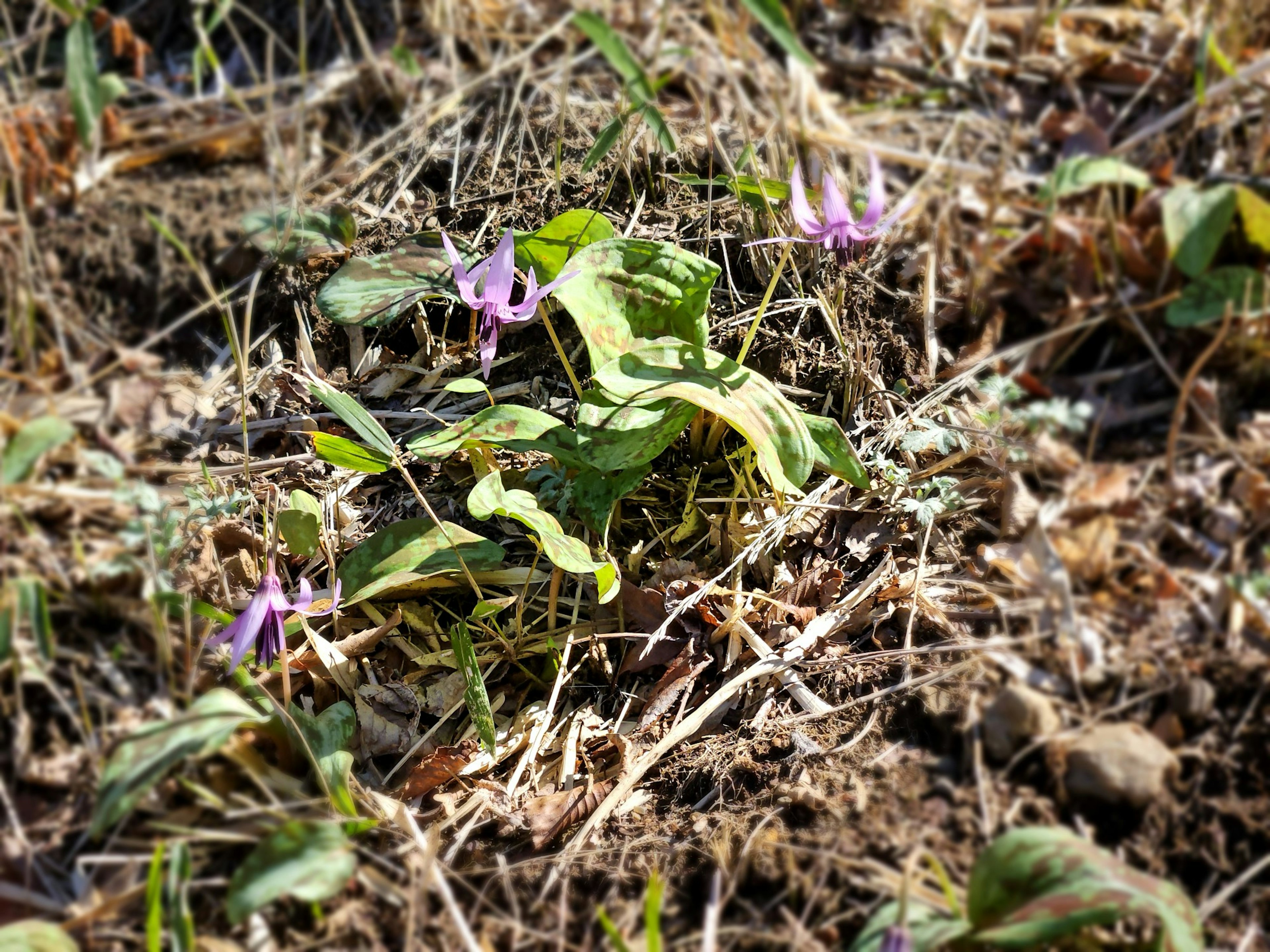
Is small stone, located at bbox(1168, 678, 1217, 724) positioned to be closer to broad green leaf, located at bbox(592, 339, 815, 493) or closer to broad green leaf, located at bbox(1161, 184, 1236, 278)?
broad green leaf, located at bbox(1161, 184, 1236, 278)

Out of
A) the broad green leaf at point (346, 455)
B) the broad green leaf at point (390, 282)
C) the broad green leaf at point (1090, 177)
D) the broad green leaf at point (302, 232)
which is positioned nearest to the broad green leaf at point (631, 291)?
the broad green leaf at point (390, 282)

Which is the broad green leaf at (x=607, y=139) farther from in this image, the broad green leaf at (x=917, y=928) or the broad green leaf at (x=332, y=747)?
the broad green leaf at (x=917, y=928)

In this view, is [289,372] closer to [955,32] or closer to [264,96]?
[264,96]

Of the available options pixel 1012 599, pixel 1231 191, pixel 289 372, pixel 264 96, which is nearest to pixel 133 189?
pixel 264 96

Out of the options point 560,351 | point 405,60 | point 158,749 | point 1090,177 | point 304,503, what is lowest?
point 304,503

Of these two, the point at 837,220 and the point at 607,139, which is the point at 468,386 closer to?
the point at 607,139

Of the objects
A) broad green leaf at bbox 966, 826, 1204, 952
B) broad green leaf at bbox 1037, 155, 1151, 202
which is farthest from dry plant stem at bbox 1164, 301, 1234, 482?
broad green leaf at bbox 966, 826, 1204, 952

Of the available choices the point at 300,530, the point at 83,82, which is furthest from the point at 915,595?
the point at 83,82
